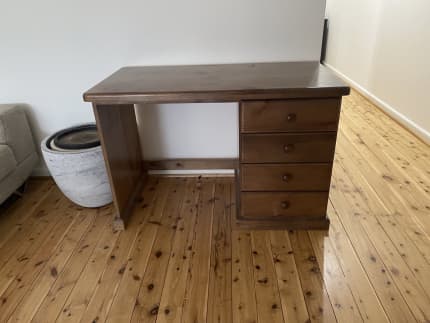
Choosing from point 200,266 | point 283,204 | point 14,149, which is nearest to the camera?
point 200,266

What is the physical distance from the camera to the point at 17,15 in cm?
189

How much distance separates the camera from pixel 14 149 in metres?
2.00

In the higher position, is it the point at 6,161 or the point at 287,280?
the point at 6,161

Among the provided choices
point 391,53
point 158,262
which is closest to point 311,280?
point 158,262

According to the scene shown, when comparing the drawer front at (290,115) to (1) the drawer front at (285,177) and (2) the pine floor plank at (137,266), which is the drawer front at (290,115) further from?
(2) the pine floor plank at (137,266)

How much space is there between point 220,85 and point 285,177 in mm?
572

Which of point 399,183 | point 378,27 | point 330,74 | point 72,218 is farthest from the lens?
point 378,27

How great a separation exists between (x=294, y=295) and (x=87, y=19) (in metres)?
1.89

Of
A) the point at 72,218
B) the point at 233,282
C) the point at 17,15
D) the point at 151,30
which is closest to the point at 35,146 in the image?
the point at 72,218

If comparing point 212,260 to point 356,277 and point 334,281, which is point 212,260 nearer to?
point 334,281

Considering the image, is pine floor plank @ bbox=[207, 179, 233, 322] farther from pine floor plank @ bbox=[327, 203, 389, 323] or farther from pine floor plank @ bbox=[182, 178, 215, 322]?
pine floor plank @ bbox=[327, 203, 389, 323]

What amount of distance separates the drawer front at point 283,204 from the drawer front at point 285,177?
38mm

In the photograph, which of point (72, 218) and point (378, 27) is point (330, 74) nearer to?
point (72, 218)

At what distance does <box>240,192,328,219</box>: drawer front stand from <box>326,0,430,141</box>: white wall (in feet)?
5.17
